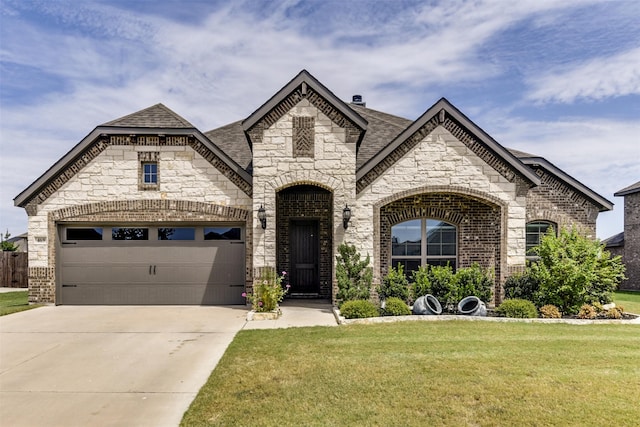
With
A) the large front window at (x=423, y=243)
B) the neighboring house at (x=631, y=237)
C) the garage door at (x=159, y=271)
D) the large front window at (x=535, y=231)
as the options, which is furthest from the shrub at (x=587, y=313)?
the neighboring house at (x=631, y=237)

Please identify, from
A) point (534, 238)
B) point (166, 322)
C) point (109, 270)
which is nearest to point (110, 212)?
point (109, 270)

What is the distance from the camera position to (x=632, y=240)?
20688mm

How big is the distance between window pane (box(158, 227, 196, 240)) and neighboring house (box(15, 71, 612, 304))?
0.10ft

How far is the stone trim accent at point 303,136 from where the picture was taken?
1116 cm

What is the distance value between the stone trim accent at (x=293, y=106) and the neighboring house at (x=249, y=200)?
3 cm

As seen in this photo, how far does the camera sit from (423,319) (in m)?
9.37

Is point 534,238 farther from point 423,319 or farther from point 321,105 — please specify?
point 321,105

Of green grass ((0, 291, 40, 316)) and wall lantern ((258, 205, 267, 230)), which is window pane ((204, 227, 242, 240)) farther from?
green grass ((0, 291, 40, 316))

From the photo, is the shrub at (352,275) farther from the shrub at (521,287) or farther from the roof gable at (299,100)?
the shrub at (521,287)

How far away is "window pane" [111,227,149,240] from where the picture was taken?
12.2m

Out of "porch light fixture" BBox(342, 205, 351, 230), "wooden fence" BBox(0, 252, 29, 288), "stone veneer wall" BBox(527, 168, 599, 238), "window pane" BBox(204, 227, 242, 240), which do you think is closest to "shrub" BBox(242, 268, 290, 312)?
"window pane" BBox(204, 227, 242, 240)

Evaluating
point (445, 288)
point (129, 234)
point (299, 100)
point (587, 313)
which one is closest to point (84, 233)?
point (129, 234)

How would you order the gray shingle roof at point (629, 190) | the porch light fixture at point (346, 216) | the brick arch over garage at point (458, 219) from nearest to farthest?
the porch light fixture at point (346, 216) → the brick arch over garage at point (458, 219) → the gray shingle roof at point (629, 190)

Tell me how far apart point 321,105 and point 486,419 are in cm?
872
